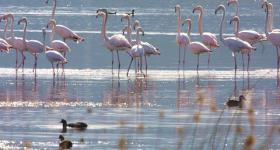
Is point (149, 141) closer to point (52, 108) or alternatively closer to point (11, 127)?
point (11, 127)

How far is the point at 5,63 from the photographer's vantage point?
27.3m

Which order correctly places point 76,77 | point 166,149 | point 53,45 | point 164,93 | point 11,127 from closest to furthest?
point 166,149
point 11,127
point 164,93
point 76,77
point 53,45

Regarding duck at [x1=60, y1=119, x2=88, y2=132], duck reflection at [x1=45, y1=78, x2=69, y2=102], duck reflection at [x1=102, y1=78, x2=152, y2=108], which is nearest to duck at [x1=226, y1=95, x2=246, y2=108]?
duck reflection at [x1=102, y1=78, x2=152, y2=108]

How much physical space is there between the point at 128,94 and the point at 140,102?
4.59 ft

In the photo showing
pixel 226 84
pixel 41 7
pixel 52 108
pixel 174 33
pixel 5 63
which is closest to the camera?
pixel 52 108

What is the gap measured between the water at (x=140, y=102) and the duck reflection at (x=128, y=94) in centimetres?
2

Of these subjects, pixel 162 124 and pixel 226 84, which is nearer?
pixel 162 124

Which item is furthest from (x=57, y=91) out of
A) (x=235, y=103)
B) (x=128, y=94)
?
(x=235, y=103)

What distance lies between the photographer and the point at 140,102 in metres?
17.9

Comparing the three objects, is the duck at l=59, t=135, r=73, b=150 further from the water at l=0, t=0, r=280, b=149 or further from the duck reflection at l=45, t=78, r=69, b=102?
the duck reflection at l=45, t=78, r=69, b=102

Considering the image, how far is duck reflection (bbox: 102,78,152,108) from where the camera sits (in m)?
17.8

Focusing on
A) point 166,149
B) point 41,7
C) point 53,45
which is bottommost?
point 166,149

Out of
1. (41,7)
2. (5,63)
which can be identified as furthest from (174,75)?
(41,7)

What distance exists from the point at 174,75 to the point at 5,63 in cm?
600
